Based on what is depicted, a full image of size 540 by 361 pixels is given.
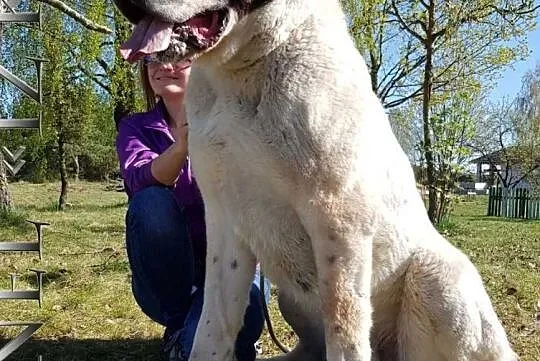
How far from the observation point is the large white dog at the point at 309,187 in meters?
1.88

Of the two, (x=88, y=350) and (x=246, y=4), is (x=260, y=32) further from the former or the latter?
(x=88, y=350)

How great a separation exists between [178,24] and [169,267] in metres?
1.28

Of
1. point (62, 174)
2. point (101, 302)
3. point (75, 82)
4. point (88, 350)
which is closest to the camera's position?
point (88, 350)

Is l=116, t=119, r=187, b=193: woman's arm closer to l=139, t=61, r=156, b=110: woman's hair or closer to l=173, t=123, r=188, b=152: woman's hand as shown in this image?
l=173, t=123, r=188, b=152: woman's hand

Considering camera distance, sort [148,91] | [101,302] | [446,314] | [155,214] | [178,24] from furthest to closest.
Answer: [101,302]
[148,91]
[155,214]
[446,314]
[178,24]

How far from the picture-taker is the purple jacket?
9.39 ft

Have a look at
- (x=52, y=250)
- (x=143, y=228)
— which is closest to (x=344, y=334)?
(x=143, y=228)

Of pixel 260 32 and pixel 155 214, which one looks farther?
pixel 155 214

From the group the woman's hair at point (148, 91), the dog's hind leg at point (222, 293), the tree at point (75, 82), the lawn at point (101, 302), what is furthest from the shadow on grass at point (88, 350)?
the tree at point (75, 82)

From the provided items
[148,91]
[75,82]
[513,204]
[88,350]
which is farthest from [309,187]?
[513,204]

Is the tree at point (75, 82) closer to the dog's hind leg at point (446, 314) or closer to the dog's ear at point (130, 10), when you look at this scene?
the dog's ear at point (130, 10)

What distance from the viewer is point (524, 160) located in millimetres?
36625

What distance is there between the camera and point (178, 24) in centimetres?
182

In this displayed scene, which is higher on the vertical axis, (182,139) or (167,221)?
(182,139)
